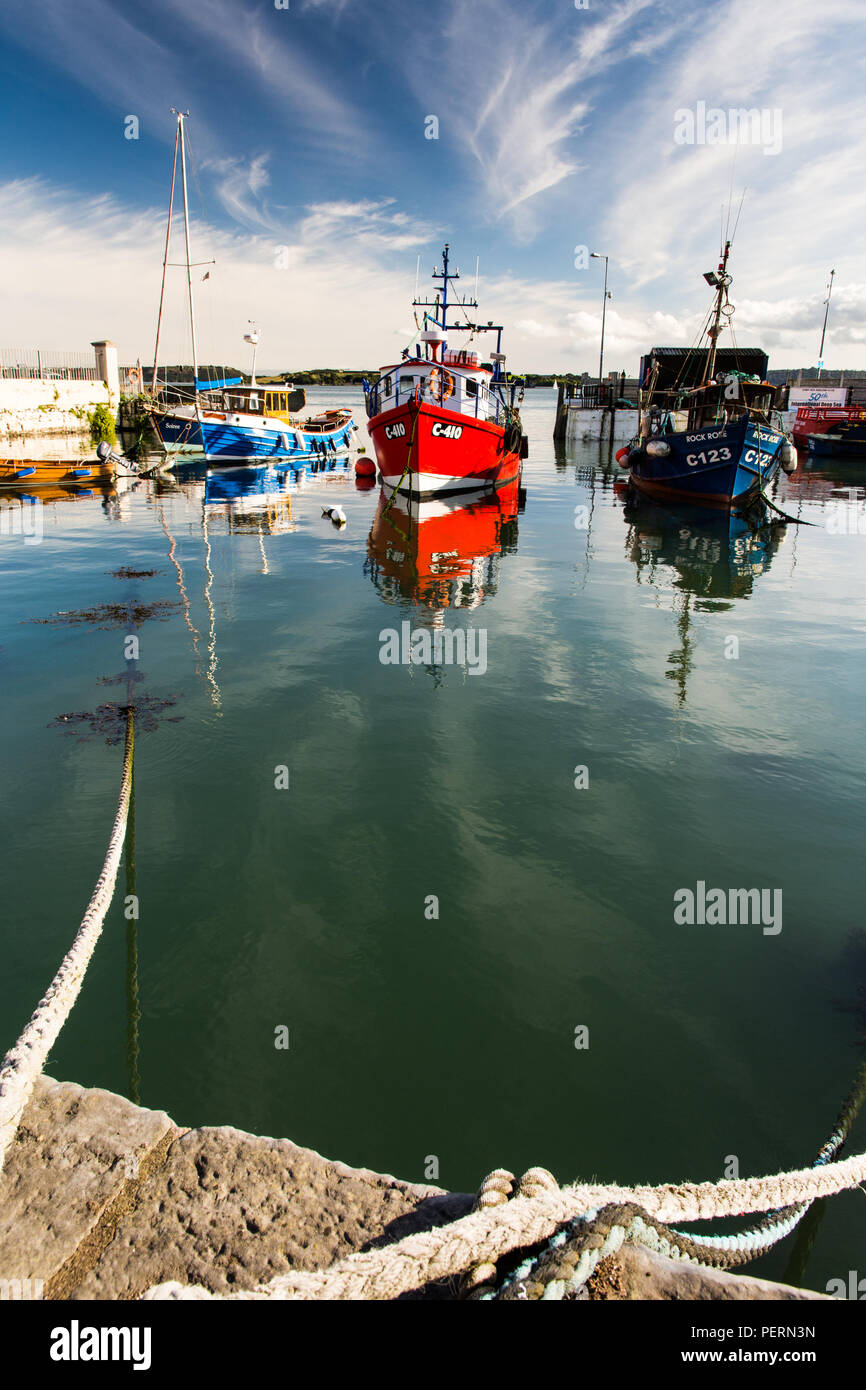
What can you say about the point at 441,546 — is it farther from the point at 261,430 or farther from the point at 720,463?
the point at 261,430

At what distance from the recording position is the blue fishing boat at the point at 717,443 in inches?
948

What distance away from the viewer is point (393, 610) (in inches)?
519

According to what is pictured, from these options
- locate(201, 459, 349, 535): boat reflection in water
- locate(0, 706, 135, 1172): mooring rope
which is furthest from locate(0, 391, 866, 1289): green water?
locate(201, 459, 349, 535): boat reflection in water

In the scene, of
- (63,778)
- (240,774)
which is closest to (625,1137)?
(240,774)

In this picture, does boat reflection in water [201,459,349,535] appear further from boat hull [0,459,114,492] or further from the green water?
the green water

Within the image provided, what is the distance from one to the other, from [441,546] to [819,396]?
58.1 meters

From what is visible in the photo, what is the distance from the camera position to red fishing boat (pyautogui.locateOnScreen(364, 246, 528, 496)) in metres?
23.4

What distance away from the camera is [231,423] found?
34156 millimetres

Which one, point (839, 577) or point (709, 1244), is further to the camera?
point (839, 577)

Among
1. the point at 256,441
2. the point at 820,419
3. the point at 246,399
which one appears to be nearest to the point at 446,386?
the point at 256,441

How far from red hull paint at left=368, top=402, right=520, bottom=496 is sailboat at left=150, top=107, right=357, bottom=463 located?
10.6 metres

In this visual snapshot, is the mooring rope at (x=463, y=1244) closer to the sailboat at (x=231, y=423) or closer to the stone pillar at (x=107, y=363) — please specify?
the sailboat at (x=231, y=423)
